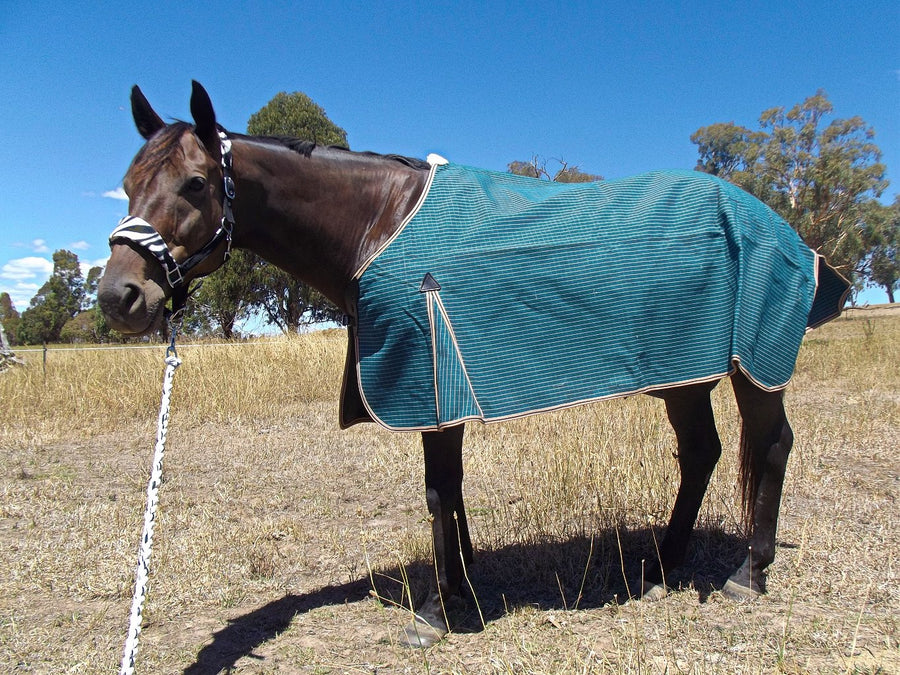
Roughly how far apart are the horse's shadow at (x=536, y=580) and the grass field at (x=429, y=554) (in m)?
0.01

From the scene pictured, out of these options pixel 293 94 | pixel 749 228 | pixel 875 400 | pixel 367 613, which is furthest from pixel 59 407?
pixel 293 94

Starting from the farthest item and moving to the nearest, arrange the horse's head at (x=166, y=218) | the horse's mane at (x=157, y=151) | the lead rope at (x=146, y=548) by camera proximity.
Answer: the horse's mane at (x=157, y=151), the horse's head at (x=166, y=218), the lead rope at (x=146, y=548)

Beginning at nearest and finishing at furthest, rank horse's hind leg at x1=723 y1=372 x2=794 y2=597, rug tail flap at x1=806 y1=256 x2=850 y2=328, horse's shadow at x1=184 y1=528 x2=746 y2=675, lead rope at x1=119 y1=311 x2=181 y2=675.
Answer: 1. lead rope at x1=119 y1=311 x2=181 y2=675
2. horse's shadow at x1=184 y1=528 x2=746 y2=675
3. horse's hind leg at x1=723 y1=372 x2=794 y2=597
4. rug tail flap at x1=806 y1=256 x2=850 y2=328

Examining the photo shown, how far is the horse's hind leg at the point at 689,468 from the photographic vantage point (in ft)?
9.29

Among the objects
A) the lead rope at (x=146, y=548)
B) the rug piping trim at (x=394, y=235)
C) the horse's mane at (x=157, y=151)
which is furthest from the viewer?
the rug piping trim at (x=394, y=235)

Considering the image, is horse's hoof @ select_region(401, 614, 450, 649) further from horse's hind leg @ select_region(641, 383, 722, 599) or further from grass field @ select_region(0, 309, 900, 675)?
horse's hind leg @ select_region(641, 383, 722, 599)

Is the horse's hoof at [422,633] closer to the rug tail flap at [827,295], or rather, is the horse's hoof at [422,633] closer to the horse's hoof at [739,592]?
the horse's hoof at [739,592]

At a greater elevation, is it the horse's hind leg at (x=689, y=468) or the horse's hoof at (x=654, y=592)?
the horse's hind leg at (x=689, y=468)

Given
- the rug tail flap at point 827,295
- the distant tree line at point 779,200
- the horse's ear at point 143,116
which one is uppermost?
the distant tree line at point 779,200

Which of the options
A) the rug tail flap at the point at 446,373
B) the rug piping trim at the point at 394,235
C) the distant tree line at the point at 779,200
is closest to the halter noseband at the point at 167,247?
the rug piping trim at the point at 394,235

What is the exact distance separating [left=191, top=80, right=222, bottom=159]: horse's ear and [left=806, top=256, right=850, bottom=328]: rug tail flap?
9.32 ft

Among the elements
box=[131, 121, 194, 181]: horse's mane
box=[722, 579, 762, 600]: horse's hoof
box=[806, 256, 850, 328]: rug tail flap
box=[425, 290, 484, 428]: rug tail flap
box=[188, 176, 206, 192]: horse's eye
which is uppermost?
box=[131, 121, 194, 181]: horse's mane

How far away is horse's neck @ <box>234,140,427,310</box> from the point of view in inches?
88.4

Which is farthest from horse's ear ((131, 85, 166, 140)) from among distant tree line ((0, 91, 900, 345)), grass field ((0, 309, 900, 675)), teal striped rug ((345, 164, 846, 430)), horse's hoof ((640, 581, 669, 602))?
distant tree line ((0, 91, 900, 345))
